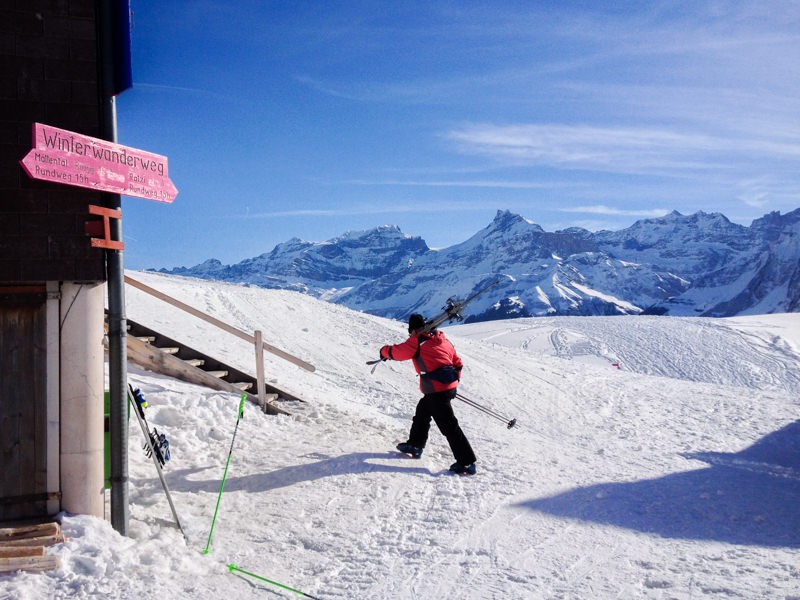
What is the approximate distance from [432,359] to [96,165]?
13.4ft

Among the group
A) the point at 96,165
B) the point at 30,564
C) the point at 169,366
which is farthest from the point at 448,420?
the point at 169,366

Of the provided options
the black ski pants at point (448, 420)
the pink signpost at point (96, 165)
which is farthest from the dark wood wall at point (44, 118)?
the black ski pants at point (448, 420)

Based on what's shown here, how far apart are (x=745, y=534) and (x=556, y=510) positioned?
1.85 m

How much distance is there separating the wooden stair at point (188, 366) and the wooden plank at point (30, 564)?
5.22m

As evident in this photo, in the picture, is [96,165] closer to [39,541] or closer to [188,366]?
[39,541]

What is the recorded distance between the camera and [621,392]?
1705 centimetres

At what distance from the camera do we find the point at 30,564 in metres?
4.45

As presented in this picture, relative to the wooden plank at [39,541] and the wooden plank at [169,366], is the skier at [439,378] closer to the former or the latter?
the wooden plank at [169,366]

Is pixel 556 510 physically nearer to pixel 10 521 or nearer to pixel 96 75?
pixel 10 521

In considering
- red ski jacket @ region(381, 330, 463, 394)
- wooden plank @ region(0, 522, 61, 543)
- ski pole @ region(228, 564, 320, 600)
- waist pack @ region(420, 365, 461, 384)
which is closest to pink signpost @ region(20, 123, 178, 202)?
wooden plank @ region(0, 522, 61, 543)

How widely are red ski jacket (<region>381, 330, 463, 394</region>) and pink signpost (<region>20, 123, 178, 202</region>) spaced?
3225mm

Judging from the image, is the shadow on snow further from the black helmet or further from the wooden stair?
the wooden stair

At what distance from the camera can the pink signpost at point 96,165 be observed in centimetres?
478

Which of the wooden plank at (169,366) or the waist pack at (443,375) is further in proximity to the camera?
the wooden plank at (169,366)
